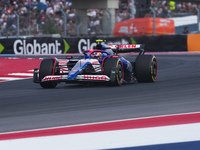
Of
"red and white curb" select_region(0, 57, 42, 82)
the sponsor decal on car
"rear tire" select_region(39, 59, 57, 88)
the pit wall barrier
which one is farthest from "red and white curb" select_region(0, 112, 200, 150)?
the pit wall barrier

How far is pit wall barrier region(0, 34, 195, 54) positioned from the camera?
22.2 metres

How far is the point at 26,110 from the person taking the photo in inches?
259

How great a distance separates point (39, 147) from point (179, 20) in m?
22.3

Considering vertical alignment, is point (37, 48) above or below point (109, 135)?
below

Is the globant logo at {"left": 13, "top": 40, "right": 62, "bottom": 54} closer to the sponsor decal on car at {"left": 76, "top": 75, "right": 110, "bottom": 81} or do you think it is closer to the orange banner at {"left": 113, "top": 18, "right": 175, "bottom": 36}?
the orange banner at {"left": 113, "top": 18, "right": 175, "bottom": 36}

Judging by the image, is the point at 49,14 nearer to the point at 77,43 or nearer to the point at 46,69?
the point at 77,43

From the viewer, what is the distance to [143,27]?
2497 centimetres

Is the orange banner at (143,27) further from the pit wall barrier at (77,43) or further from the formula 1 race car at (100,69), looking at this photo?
the formula 1 race car at (100,69)

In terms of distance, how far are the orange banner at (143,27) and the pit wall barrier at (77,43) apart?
6.54 ft

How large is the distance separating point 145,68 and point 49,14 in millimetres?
20287

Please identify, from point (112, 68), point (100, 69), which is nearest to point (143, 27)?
point (100, 69)

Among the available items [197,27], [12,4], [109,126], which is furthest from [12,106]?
[12,4]

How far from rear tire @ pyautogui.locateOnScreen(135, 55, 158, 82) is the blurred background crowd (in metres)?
14.4

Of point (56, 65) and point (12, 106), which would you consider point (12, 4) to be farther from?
point (12, 106)
